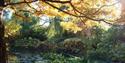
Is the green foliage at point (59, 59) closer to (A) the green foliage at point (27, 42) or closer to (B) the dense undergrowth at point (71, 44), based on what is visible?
(B) the dense undergrowth at point (71, 44)

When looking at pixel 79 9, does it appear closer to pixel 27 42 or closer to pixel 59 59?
pixel 59 59

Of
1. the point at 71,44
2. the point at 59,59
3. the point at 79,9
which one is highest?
the point at 79,9

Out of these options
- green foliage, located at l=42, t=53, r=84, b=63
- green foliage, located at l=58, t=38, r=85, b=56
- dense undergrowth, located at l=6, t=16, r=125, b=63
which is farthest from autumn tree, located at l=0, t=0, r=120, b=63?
green foliage, located at l=58, t=38, r=85, b=56

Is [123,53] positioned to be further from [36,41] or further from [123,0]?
[123,0]

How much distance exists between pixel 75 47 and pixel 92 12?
8496mm

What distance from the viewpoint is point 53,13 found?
4.14 meters

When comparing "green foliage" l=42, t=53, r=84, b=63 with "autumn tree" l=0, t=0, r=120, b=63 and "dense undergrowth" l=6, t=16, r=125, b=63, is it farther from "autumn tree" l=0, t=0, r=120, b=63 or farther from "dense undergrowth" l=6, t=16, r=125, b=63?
"autumn tree" l=0, t=0, r=120, b=63

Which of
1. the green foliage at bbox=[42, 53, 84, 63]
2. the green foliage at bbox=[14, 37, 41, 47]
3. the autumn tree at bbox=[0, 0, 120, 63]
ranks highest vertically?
the autumn tree at bbox=[0, 0, 120, 63]

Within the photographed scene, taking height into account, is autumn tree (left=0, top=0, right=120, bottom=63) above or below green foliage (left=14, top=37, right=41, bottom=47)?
above

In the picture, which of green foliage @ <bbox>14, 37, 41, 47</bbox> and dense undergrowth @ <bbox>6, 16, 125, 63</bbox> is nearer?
dense undergrowth @ <bbox>6, 16, 125, 63</bbox>

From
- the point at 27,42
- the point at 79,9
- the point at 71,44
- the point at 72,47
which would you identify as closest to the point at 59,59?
the point at 71,44

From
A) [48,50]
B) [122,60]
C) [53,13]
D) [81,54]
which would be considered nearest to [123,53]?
[122,60]

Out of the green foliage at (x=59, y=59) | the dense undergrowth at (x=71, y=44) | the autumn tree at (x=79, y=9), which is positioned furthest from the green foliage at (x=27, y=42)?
the autumn tree at (x=79, y=9)

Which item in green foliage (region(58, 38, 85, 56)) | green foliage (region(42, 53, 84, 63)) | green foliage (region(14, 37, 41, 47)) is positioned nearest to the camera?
green foliage (region(42, 53, 84, 63))
